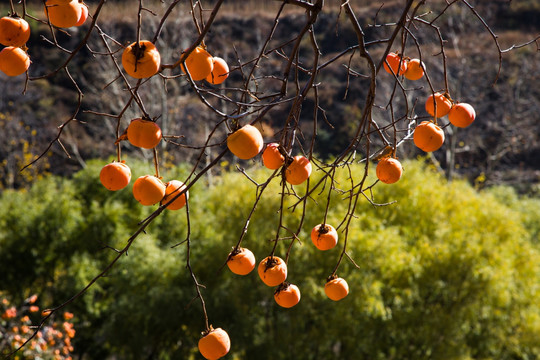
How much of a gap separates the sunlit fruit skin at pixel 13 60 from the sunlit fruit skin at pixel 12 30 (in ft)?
0.13

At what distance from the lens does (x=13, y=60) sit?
0.93m

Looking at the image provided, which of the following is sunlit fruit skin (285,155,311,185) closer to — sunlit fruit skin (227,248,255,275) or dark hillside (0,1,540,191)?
sunlit fruit skin (227,248,255,275)

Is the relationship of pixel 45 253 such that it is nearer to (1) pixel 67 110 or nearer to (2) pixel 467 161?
(1) pixel 67 110

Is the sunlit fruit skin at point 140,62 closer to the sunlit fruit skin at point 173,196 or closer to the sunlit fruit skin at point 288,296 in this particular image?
the sunlit fruit skin at point 173,196

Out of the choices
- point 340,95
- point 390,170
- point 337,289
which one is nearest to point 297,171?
point 390,170

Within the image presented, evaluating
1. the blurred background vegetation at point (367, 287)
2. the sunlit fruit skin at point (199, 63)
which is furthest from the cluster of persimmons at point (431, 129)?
the blurred background vegetation at point (367, 287)

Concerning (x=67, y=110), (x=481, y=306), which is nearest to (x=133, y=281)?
(x=481, y=306)

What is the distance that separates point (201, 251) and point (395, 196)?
9.73 ft

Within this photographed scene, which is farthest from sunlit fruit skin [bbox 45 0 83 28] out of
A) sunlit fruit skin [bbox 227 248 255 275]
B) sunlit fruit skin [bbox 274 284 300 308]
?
sunlit fruit skin [bbox 274 284 300 308]

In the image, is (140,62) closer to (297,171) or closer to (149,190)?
(149,190)

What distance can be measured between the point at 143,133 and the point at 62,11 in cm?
24

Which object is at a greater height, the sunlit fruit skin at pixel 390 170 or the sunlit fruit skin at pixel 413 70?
the sunlit fruit skin at pixel 413 70

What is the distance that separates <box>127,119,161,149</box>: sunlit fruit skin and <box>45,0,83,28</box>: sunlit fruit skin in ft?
0.64

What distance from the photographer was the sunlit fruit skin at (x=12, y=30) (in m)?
0.87
